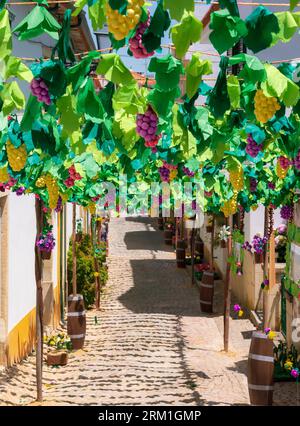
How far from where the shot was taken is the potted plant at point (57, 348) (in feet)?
30.0

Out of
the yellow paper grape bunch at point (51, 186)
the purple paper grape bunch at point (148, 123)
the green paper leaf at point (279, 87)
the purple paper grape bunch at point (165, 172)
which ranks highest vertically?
the green paper leaf at point (279, 87)

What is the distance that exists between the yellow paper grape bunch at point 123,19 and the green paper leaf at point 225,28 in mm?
279

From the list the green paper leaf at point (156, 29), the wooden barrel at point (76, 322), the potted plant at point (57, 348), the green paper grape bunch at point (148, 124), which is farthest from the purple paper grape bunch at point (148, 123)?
the wooden barrel at point (76, 322)

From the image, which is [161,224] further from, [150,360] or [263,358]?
[263,358]

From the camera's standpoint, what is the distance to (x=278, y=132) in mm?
3947

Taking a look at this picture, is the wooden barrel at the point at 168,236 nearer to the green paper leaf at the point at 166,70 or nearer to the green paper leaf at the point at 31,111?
the green paper leaf at the point at 31,111

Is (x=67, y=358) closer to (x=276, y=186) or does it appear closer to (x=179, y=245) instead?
(x=276, y=186)

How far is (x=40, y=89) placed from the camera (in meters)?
2.67

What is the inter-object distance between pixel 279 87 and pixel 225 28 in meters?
0.60

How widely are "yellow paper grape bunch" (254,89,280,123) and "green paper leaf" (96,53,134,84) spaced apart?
0.64 meters

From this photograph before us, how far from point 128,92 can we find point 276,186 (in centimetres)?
563

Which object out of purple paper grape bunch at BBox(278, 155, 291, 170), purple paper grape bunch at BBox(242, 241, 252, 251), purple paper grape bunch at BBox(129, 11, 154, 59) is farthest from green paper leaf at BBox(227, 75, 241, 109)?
purple paper grape bunch at BBox(242, 241, 252, 251)

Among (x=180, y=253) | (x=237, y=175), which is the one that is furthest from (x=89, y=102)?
(x=180, y=253)
